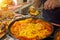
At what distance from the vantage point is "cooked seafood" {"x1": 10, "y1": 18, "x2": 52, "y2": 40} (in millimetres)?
755

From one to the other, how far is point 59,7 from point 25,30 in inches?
13.7

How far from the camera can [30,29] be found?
81 cm

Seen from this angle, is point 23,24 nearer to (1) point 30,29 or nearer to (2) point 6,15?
(1) point 30,29

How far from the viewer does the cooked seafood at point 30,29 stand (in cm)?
75

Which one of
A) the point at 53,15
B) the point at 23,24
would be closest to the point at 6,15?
the point at 23,24

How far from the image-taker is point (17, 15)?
103 centimetres

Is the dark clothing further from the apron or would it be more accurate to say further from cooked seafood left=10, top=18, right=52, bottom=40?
cooked seafood left=10, top=18, right=52, bottom=40

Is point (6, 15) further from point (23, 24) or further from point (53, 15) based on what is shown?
point (53, 15)

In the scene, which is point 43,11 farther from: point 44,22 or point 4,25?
Result: point 4,25

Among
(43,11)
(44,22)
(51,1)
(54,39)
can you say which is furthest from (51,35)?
(43,11)

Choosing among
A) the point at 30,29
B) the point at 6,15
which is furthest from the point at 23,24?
the point at 6,15

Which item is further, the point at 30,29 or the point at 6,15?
the point at 6,15

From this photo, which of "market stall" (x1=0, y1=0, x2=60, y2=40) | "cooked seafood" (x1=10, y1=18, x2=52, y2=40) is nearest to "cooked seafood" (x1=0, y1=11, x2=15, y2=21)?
"market stall" (x1=0, y1=0, x2=60, y2=40)

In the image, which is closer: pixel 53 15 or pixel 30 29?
pixel 30 29
